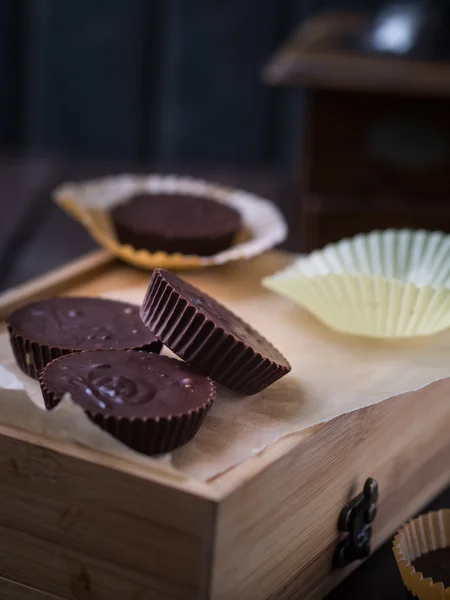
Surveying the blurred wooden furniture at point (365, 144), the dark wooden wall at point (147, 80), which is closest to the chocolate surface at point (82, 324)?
the blurred wooden furniture at point (365, 144)

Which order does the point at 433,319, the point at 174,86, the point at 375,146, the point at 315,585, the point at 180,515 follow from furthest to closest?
1. the point at 174,86
2. the point at 375,146
3. the point at 433,319
4. the point at 315,585
5. the point at 180,515

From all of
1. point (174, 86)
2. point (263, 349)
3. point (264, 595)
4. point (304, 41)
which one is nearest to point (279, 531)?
point (264, 595)

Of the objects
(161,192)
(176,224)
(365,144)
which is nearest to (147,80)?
(365,144)

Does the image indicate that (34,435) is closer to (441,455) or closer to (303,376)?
(303,376)

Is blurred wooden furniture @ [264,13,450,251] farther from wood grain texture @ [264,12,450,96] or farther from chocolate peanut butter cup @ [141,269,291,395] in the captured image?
chocolate peanut butter cup @ [141,269,291,395]

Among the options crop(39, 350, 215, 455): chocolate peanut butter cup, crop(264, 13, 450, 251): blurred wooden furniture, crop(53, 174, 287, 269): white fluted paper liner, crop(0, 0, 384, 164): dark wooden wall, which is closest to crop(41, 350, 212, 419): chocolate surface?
crop(39, 350, 215, 455): chocolate peanut butter cup

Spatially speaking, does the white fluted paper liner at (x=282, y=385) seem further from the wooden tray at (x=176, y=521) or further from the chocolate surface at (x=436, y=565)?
the chocolate surface at (x=436, y=565)
